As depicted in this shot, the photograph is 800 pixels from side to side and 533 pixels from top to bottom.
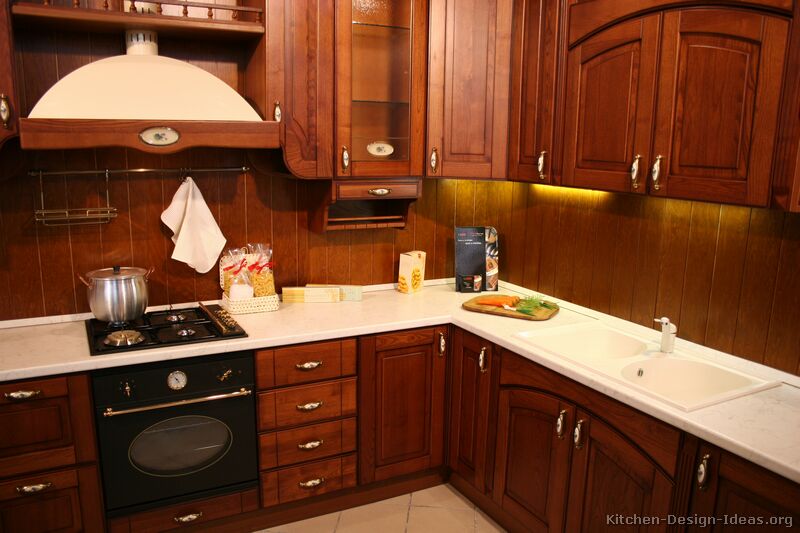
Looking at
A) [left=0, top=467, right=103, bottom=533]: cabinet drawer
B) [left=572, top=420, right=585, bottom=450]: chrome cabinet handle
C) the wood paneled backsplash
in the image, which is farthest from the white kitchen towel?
[left=572, top=420, right=585, bottom=450]: chrome cabinet handle

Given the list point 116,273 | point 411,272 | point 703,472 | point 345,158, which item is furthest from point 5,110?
point 703,472

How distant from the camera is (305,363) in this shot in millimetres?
2484

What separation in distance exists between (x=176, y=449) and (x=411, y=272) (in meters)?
1.26

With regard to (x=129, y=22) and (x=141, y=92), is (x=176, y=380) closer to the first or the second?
(x=141, y=92)

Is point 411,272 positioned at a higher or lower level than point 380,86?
lower

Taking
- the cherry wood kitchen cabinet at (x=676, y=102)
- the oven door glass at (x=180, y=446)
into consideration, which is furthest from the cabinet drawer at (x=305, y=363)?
the cherry wood kitchen cabinet at (x=676, y=102)

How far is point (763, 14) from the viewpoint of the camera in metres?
1.75

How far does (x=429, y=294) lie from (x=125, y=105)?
154 cm

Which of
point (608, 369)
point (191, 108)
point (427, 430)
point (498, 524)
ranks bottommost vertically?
point (498, 524)

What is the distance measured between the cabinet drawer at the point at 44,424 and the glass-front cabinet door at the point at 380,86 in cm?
126

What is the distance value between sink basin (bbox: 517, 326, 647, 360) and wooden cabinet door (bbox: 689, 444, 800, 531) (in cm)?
72

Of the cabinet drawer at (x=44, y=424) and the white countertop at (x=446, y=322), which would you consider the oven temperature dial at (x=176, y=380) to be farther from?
the cabinet drawer at (x=44, y=424)

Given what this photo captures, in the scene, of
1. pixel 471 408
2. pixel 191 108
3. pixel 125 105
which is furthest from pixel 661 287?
pixel 125 105

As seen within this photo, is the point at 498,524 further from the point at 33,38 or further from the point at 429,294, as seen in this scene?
the point at 33,38
